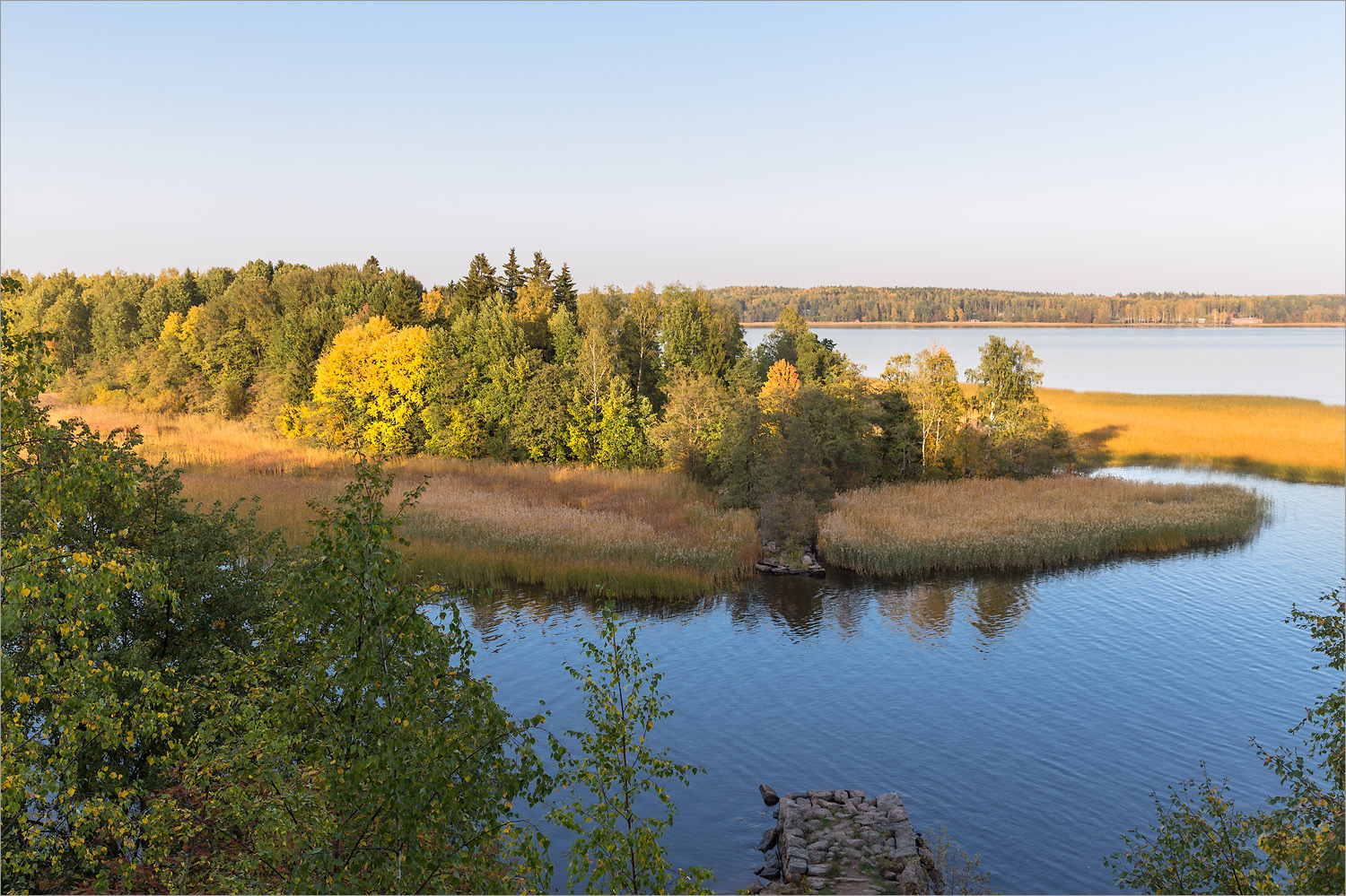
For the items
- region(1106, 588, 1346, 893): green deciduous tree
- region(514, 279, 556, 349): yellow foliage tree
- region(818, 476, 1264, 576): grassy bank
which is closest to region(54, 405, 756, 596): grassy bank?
region(818, 476, 1264, 576): grassy bank

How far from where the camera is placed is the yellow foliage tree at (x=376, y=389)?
237ft

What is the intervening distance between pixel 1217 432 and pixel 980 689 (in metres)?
70.8

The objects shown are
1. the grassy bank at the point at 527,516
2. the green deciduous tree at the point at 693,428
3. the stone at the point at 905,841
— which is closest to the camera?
the stone at the point at 905,841

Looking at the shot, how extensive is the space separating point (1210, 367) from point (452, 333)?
151m

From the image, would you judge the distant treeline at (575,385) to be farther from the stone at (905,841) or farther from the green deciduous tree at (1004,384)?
the stone at (905,841)

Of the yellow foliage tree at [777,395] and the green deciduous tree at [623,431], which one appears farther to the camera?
the green deciduous tree at [623,431]

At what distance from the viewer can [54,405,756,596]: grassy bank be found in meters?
40.1

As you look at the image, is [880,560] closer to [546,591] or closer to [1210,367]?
[546,591]

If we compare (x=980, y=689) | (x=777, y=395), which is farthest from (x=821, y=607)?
(x=777, y=395)

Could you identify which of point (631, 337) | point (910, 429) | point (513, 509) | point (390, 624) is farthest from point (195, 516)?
point (631, 337)

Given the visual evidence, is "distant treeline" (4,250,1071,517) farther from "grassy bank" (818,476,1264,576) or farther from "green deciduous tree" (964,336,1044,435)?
"grassy bank" (818,476,1264,576)

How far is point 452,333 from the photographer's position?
7462cm

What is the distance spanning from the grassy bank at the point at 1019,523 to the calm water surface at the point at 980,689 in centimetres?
186

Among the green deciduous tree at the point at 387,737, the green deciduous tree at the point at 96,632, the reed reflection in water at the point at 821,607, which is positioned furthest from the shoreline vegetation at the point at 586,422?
the green deciduous tree at the point at 387,737
